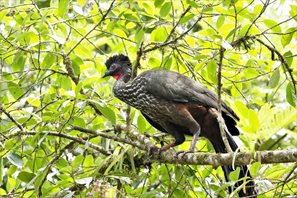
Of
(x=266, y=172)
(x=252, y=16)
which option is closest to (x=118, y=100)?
(x=252, y=16)

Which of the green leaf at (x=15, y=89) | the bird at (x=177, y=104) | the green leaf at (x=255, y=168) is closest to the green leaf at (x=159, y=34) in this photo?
the bird at (x=177, y=104)

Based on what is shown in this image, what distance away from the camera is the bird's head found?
420 cm

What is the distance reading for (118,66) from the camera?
4262mm

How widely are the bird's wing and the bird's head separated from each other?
336 millimetres

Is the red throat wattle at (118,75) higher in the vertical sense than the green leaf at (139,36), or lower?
lower

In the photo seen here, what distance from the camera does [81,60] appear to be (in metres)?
3.88

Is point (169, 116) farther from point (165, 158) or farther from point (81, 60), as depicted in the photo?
point (81, 60)

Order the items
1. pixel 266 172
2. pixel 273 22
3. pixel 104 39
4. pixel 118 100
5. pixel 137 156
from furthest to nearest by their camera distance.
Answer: pixel 104 39, pixel 118 100, pixel 137 156, pixel 273 22, pixel 266 172

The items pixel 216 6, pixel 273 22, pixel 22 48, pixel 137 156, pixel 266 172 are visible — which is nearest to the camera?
pixel 266 172

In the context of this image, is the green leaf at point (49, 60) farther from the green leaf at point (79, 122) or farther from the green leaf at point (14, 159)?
the green leaf at point (14, 159)

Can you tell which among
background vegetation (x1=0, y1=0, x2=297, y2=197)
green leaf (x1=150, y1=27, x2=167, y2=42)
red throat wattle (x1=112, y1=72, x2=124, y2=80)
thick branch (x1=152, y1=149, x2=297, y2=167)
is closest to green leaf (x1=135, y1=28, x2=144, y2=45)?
background vegetation (x1=0, y1=0, x2=297, y2=197)

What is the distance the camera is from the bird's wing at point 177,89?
389 centimetres

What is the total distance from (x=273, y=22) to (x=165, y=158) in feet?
3.41

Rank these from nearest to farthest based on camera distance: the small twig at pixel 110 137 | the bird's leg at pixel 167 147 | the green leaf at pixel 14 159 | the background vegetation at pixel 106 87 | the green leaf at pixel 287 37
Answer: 1. the green leaf at pixel 287 37
2. the background vegetation at pixel 106 87
3. the green leaf at pixel 14 159
4. the small twig at pixel 110 137
5. the bird's leg at pixel 167 147
